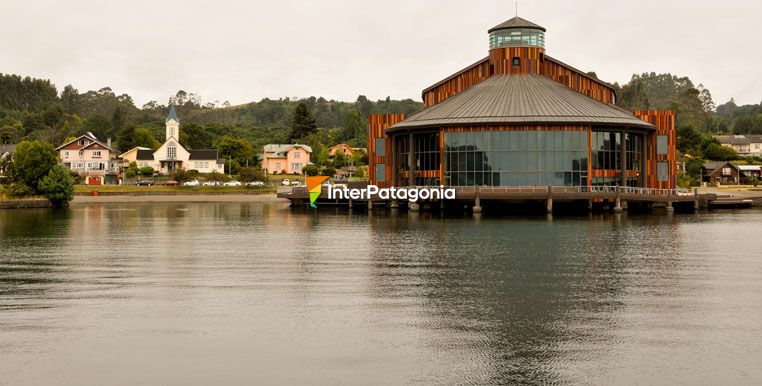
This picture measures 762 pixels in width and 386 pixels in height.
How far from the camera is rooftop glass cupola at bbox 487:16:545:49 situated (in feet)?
295

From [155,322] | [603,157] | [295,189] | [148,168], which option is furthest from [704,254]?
[148,168]

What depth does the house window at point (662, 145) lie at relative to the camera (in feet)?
276

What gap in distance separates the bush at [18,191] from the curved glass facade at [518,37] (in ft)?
199

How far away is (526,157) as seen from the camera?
78000 millimetres

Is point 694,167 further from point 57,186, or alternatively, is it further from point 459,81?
point 57,186

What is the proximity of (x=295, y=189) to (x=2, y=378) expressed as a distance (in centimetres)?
7111

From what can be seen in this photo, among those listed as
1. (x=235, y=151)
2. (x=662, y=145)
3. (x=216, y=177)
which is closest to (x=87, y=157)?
(x=235, y=151)

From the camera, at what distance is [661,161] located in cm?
8406

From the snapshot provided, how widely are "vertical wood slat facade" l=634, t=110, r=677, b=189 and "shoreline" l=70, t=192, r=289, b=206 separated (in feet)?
162

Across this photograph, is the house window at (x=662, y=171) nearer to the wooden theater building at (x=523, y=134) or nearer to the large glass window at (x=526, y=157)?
the wooden theater building at (x=523, y=134)

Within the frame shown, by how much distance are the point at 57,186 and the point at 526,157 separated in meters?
59.8

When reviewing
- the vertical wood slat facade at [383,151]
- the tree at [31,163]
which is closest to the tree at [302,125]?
the tree at [31,163]

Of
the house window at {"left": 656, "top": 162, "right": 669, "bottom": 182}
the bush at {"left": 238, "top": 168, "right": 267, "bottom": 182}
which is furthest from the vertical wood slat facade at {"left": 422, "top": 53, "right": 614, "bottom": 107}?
the bush at {"left": 238, "top": 168, "right": 267, "bottom": 182}

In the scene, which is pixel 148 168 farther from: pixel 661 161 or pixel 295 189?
pixel 661 161
